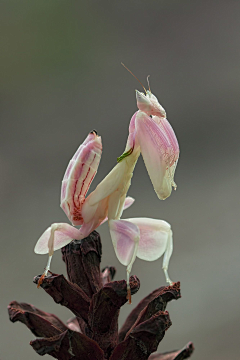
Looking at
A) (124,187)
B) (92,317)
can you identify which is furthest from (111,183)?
(92,317)

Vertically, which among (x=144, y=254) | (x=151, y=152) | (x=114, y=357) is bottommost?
(x=114, y=357)

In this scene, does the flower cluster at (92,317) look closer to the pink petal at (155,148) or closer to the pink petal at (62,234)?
the pink petal at (62,234)

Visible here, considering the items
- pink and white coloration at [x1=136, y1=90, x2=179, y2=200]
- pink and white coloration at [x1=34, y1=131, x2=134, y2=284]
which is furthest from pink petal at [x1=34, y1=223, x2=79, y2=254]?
pink and white coloration at [x1=136, y1=90, x2=179, y2=200]

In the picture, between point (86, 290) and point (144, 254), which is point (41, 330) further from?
point (144, 254)

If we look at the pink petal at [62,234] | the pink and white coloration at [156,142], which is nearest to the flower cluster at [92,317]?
the pink petal at [62,234]

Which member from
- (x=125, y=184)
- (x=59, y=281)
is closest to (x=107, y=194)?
(x=125, y=184)
